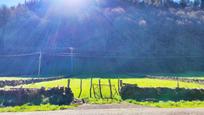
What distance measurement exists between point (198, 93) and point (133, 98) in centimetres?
453

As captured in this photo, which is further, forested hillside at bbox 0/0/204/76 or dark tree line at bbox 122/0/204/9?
dark tree line at bbox 122/0/204/9

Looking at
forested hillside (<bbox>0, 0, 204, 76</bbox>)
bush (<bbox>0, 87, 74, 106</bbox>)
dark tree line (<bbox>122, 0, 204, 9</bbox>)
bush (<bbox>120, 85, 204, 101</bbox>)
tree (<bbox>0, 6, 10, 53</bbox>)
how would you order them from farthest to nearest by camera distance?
dark tree line (<bbox>122, 0, 204, 9</bbox>)
tree (<bbox>0, 6, 10, 53</bbox>)
forested hillside (<bbox>0, 0, 204, 76</bbox>)
bush (<bbox>120, 85, 204, 101</bbox>)
bush (<bbox>0, 87, 74, 106</bbox>)

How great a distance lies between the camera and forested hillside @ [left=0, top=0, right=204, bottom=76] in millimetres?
89438

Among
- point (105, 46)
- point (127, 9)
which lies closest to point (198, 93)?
point (105, 46)

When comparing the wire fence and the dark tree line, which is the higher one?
the dark tree line

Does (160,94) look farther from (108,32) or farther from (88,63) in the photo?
(108,32)

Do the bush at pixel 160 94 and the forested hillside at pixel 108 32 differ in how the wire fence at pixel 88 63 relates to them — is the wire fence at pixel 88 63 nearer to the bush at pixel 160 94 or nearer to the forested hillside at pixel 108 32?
→ the forested hillside at pixel 108 32

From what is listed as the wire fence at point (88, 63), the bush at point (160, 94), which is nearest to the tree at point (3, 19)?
the wire fence at point (88, 63)

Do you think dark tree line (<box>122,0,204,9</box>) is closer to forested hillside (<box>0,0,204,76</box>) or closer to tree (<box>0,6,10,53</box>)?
forested hillside (<box>0,0,204,76</box>)

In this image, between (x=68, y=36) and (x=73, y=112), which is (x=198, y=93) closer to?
(x=73, y=112)

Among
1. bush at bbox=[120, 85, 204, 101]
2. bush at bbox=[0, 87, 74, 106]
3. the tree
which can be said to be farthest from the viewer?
the tree

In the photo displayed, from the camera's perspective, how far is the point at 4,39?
92812mm

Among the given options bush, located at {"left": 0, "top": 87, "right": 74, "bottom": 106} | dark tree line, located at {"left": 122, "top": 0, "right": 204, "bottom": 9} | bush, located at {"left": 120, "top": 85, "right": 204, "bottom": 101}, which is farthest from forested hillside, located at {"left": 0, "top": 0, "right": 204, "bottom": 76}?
bush, located at {"left": 0, "top": 87, "right": 74, "bottom": 106}

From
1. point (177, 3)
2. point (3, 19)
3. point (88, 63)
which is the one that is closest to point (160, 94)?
point (88, 63)
